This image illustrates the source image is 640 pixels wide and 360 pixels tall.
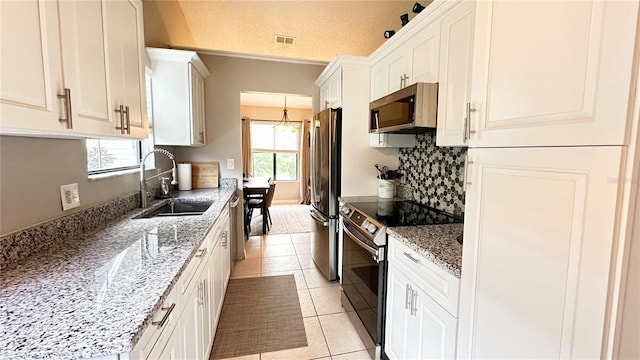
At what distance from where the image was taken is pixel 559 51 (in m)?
0.72

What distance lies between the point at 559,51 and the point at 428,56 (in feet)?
3.75

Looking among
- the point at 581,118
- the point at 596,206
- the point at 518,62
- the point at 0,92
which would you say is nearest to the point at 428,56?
the point at 518,62

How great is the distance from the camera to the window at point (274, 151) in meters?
7.27

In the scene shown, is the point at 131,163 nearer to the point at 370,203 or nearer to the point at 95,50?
the point at 95,50

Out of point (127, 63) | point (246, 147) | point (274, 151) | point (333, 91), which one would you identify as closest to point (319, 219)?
point (333, 91)

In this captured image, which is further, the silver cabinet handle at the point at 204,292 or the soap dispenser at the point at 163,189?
the soap dispenser at the point at 163,189

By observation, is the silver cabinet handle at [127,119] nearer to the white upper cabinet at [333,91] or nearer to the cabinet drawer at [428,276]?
the cabinet drawer at [428,276]

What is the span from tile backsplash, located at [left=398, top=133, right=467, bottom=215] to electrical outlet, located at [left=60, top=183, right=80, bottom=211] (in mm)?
2338

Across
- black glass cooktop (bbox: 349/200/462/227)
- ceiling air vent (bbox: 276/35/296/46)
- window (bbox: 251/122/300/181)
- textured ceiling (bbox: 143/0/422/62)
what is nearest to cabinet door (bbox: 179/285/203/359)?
black glass cooktop (bbox: 349/200/462/227)

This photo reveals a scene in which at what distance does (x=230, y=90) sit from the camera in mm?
3346

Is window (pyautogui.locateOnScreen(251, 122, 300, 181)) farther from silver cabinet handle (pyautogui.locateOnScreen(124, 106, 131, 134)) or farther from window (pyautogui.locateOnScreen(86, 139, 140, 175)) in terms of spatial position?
silver cabinet handle (pyautogui.locateOnScreen(124, 106, 131, 134))

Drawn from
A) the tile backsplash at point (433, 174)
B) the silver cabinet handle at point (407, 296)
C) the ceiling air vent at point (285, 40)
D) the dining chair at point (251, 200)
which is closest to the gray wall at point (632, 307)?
the silver cabinet handle at point (407, 296)

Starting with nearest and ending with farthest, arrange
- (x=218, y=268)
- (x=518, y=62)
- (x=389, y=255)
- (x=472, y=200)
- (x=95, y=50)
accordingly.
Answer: (x=518, y=62)
(x=472, y=200)
(x=95, y=50)
(x=389, y=255)
(x=218, y=268)

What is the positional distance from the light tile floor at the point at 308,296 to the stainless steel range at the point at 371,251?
0.15 metres
